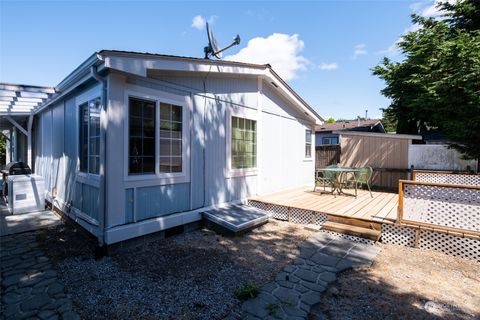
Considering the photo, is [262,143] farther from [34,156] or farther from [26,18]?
[34,156]

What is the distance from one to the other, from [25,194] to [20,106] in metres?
2.43

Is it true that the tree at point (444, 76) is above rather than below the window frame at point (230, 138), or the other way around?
above

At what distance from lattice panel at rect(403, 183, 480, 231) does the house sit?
3558mm

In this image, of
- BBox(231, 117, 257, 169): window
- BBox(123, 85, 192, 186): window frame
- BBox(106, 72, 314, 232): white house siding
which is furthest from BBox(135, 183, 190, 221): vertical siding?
BBox(231, 117, 257, 169): window

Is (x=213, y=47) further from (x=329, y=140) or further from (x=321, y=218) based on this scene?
(x=329, y=140)

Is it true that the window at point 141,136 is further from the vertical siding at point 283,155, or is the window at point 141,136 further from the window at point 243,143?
the vertical siding at point 283,155

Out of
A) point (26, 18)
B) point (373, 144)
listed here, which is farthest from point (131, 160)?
point (373, 144)

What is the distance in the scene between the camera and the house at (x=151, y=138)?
12.8ft

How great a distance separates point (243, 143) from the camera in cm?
655

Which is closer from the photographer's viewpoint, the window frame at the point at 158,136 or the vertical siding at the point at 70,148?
the window frame at the point at 158,136

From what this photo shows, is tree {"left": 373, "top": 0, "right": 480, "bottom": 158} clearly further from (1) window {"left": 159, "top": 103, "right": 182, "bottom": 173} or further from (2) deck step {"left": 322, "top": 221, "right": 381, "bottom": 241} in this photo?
(1) window {"left": 159, "top": 103, "right": 182, "bottom": 173}

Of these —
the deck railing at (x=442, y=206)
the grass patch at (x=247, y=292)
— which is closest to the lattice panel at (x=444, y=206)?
the deck railing at (x=442, y=206)

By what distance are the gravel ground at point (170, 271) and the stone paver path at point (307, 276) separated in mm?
185

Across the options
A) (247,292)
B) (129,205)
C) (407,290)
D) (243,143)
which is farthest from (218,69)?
(407,290)
